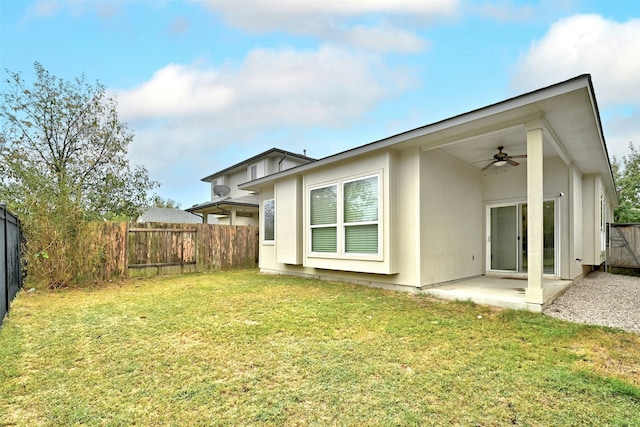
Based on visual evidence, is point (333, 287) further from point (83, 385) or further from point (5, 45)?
point (5, 45)

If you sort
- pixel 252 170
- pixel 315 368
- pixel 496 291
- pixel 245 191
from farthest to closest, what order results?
pixel 252 170 → pixel 245 191 → pixel 496 291 → pixel 315 368

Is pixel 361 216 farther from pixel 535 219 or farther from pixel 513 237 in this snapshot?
pixel 513 237

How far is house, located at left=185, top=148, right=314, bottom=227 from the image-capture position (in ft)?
50.1

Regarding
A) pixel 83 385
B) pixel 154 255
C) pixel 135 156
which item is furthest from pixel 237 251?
pixel 83 385

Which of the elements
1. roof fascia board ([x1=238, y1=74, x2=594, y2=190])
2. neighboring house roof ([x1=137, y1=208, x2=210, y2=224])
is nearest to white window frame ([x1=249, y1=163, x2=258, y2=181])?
neighboring house roof ([x1=137, y1=208, x2=210, y2=224])

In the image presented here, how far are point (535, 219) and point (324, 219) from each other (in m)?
4.19

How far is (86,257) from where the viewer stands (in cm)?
749

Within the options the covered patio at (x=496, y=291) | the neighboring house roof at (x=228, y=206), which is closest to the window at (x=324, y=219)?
the covered patio at (x=496, y=291)

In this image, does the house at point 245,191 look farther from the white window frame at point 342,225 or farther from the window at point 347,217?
the window at point 347,217

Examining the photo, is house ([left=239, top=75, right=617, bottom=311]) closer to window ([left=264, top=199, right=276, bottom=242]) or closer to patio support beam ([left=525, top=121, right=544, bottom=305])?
patio support beam ([left=525, top=121, right=544, bottom=305])

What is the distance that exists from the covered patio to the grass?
0.26m

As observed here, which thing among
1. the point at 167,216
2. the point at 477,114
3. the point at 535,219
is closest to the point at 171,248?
the point at 477,114

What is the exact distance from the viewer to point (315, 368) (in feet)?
8.96

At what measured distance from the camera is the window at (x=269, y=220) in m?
9.52
